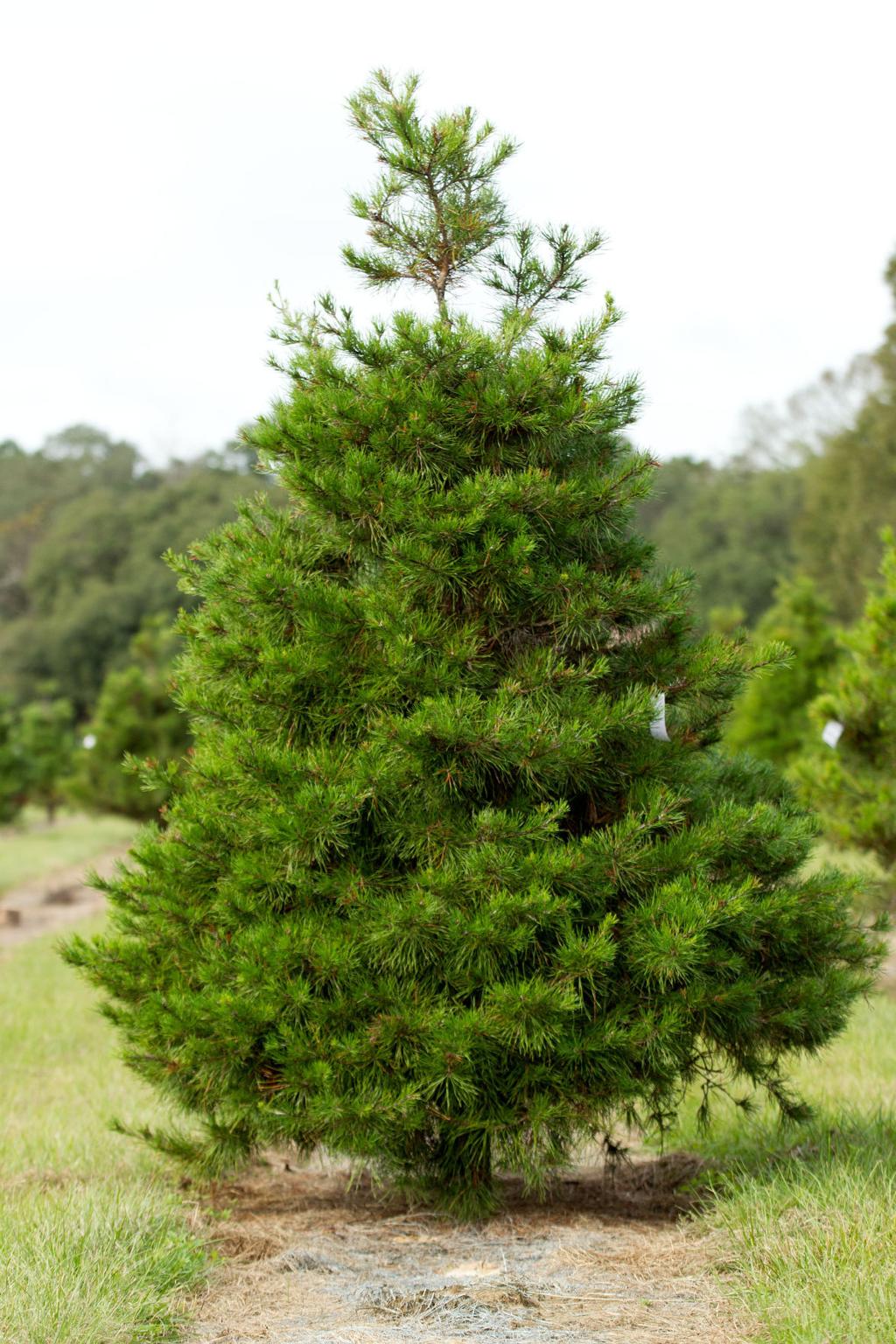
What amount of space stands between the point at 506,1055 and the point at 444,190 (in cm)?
317

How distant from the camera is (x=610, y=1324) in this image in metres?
3.02

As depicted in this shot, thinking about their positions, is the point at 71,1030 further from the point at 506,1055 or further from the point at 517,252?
the point at 517,252

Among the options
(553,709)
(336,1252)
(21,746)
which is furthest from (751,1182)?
(21,746)

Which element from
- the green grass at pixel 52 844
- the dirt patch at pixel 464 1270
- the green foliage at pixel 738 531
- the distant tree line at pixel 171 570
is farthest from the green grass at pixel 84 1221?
the green foliage at pixel 738 531

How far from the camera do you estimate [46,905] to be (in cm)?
1639

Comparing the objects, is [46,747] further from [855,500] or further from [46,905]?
[855,500]

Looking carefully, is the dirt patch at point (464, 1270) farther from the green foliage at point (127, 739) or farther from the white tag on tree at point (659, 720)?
the green foliage at point (127, 739)

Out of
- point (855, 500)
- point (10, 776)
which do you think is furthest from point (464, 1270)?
point (855, 500)

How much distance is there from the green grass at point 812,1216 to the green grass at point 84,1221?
163 centimetres

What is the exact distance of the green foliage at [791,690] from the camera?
15117mm

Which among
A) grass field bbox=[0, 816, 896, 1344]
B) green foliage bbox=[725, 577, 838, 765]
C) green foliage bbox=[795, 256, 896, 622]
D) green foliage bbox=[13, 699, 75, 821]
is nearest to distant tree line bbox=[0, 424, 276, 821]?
green foliage bbox=[13, 699, 75, 821]

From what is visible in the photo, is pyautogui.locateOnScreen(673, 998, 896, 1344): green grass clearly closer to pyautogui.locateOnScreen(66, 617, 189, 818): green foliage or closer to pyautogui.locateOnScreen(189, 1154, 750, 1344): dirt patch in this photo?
pyautogui.locateOnScreen(189, 1154, 750, 1344): dirt patch

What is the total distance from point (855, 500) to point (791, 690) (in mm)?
15332

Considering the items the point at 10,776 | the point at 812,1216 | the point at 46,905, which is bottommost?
the point at 46,905
